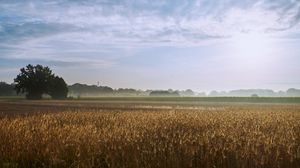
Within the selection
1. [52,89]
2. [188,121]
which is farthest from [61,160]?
[52,89]

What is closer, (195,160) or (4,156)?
(195,160)

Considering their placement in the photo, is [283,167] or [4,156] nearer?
[283,167]

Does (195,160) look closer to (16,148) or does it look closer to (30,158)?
(30,158)

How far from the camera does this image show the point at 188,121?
19406 millimetres

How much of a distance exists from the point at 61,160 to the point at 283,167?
231 inches

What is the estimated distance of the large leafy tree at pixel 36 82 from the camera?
10550cm

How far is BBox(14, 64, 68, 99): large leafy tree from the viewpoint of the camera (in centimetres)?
10550

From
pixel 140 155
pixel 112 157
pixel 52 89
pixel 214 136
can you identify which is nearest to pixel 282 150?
pixel 214 136

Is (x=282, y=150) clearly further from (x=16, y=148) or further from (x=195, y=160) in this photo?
(x=16, y=148)

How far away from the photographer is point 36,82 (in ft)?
345

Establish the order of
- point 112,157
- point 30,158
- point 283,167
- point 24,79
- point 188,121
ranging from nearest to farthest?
1. point 283,167
2. point 112,157
3. point 30,158
4. point 188,121
5. point 24,79

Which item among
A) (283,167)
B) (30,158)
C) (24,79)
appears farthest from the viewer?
(24,79)

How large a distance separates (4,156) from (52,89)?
98.2m

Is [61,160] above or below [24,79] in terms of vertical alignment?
below
